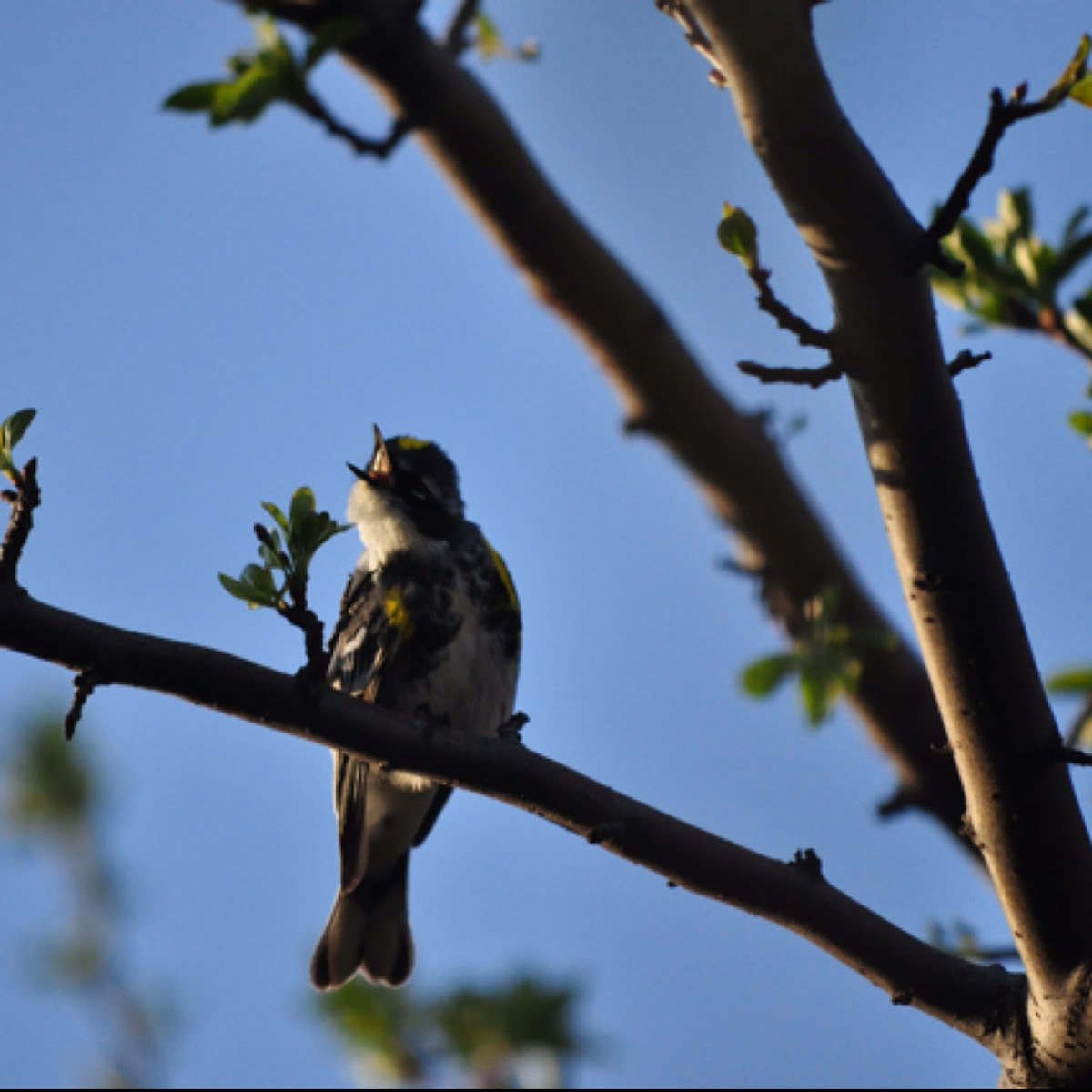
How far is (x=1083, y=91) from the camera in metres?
2.38

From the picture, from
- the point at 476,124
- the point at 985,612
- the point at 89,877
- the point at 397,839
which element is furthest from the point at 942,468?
the point at 89,877

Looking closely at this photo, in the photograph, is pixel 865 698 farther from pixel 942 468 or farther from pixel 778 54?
pixel 778 54

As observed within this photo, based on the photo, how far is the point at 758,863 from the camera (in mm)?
2779

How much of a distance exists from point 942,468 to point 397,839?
3.94 meters

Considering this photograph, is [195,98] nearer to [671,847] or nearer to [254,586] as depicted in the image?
[254,586]

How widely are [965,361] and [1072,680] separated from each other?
2.40 ft

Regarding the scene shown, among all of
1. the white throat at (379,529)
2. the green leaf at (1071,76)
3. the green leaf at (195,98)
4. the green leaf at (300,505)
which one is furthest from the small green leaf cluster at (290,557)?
the white throat at (379,529)

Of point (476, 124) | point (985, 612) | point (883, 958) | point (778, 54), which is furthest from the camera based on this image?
point (476, 124)

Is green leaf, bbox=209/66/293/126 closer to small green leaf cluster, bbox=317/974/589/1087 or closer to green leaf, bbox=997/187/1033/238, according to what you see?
green leaf, bbox=997/187/1033/238

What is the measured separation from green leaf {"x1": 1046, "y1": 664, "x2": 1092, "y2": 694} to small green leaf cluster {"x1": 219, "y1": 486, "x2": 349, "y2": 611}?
1.47 meters

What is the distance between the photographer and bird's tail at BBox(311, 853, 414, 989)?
18.2ft

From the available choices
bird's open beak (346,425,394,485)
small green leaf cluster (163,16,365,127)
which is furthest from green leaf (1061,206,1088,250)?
bird's open beak (346,425,394,485)

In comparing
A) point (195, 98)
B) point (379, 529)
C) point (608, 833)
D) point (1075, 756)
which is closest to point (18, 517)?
point (195, 98)

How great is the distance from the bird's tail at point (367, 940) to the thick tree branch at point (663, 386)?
2.28m
